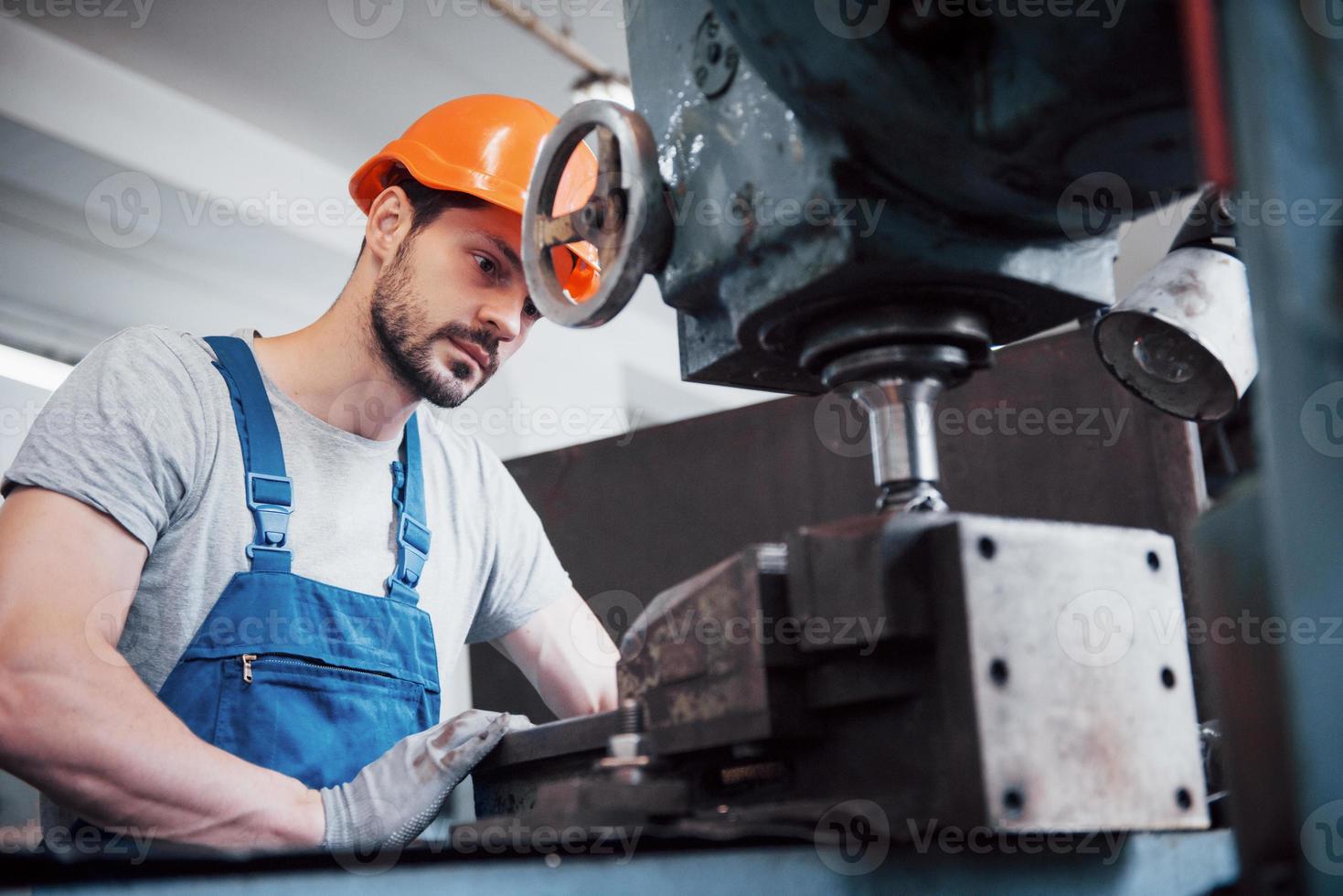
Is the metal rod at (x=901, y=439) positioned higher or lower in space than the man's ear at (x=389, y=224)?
lower

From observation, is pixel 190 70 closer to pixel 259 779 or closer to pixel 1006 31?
pixel 259 779

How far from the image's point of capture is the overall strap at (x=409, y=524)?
2.03 metres

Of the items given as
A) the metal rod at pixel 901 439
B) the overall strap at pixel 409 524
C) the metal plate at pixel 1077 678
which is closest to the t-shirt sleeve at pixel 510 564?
the overall strap at pixel 409 524

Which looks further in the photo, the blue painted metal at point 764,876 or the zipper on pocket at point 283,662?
the zipper on pocket at point 283,662

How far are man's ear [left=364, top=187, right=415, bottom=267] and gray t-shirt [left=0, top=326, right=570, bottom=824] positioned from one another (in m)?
0.27

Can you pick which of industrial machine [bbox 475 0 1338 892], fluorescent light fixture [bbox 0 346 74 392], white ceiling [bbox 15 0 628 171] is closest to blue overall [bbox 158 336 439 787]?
industrial machine [bbox 475 0 1338 892]

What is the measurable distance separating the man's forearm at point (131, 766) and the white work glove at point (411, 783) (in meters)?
0.04

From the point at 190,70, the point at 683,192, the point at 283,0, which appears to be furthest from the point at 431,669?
the point at 190,70

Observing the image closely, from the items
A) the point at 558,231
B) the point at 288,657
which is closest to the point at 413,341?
the point at 288,657

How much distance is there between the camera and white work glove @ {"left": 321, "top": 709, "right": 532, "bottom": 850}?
1.37 metres

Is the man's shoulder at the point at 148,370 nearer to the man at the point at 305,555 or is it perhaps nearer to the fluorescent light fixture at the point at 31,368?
the man at the point at 305,555

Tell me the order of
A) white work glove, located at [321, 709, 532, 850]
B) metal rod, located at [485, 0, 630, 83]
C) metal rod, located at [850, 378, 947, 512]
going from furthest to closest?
metal rod, located at [485, 0, 630, 83]
white work glove, located at [321, 709, 532, 850]
metal rod, located at [850, 378, 947, 512]

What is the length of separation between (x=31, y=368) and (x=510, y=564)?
7.93ft

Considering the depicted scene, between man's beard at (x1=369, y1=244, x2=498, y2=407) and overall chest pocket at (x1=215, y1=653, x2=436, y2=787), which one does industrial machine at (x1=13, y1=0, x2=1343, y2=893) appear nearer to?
overall chest pocket at (x1=215, y1=653, x2=436, y2=787)
